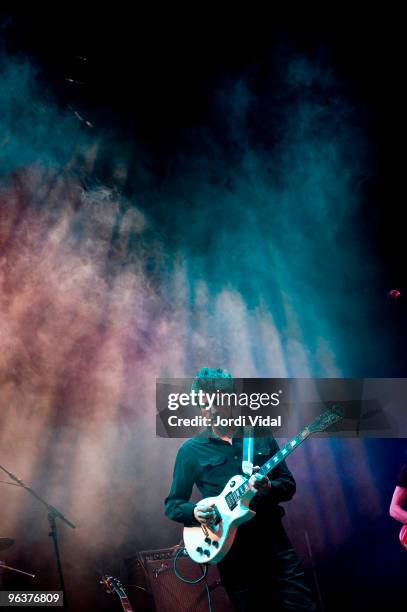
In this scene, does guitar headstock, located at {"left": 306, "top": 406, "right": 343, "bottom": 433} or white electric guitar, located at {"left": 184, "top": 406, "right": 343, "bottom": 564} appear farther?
guitar headstock, located at {"left": 306, "top": 406, "right": 343, "bottom": 433}

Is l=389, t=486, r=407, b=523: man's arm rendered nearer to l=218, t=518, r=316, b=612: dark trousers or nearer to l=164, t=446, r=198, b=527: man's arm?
l=218, t=518, r=316, b=612: dark trousers

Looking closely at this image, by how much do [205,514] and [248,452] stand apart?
1.57 ft

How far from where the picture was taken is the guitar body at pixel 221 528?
2857 millimetres

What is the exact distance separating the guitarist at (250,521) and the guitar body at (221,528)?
0.06m

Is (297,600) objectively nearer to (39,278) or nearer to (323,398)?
(323,398)

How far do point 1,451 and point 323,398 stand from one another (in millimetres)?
4008

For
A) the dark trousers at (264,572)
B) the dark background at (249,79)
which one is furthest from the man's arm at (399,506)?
the dark background at (249,79)

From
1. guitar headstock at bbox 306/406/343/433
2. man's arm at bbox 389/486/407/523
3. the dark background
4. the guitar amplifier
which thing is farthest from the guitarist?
the dark background

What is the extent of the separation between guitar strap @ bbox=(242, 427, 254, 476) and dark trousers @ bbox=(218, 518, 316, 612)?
0.31 meters

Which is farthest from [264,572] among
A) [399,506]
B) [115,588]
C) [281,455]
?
[115,588]

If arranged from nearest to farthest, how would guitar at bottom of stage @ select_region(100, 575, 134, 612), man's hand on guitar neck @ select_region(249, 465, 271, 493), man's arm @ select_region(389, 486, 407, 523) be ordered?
1. man's hand on guitar neck @ select_region(249, 465, 271, 493)
2. man's arm @ select_region(389, 486, 407, 523)
3. guitar at bottom of stage @ select_region(100, 575, 134, 612)

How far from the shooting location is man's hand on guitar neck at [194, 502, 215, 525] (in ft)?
9.79

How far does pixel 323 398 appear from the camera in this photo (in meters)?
5.75

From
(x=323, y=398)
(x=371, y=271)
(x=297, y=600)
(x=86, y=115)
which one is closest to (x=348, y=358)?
(x=323, y=398)
